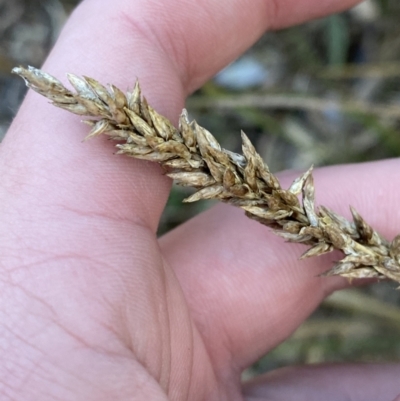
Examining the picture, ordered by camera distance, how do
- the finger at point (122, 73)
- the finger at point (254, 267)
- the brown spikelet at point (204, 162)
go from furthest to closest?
1. the finger at point (254, 267)
2. the finger at point (122, 73)
3. the brown spikelet at point (204, 162)

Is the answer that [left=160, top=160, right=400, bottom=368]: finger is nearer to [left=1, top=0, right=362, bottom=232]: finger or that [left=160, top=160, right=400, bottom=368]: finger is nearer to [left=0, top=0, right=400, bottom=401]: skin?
[left=0, top=0, right=400, bottom=401]: skin

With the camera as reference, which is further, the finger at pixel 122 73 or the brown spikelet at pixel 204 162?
the finger at pixel 122 73

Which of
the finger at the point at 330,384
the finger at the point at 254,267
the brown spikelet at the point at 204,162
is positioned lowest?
the finger at the point at 330,384

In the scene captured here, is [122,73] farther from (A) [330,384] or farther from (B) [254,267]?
(A) [330,384]

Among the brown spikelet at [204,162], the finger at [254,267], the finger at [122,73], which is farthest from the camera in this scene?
the finger at [254,267]

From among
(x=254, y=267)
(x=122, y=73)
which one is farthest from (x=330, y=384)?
(x=122, y=73)

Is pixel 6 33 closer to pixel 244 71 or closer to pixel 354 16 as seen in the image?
pixel 244 71

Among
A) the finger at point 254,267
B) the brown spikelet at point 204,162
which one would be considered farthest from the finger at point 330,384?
the brown spikelet at point 204,162

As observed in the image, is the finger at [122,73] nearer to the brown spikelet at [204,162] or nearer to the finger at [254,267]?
the brown spikelet at [204,162]
